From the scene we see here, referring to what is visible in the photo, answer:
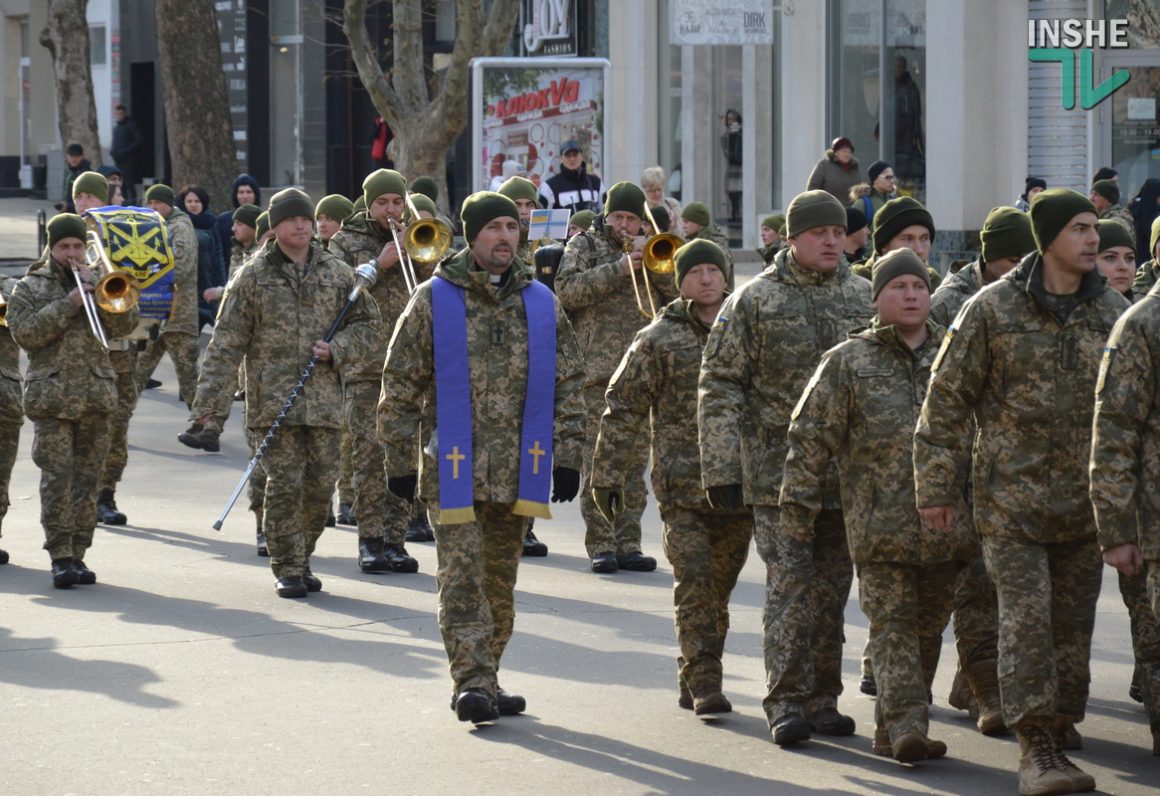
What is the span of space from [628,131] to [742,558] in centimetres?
2196

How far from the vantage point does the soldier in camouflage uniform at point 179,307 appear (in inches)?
656

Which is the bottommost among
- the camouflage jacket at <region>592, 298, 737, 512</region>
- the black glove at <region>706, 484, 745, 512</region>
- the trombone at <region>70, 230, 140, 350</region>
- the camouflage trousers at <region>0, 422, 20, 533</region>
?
the camouflage trousers at <region>0, 422, 20, 533</region>

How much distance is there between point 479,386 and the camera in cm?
802

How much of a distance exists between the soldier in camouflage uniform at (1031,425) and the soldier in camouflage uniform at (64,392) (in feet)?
18.7

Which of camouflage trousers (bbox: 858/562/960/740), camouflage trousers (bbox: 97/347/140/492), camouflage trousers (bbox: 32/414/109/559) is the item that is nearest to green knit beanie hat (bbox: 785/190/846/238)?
camouflage trousers (bbox: 858/562/960/740)

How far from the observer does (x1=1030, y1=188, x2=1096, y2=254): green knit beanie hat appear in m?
6.79

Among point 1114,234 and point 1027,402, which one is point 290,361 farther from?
point 1027,402

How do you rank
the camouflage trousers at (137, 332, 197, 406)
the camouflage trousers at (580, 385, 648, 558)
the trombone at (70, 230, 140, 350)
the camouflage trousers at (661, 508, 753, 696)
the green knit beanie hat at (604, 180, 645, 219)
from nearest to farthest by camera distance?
the camouflage trousers at (661, 508, 753, 696), the trombone at (70, 230, 140, 350), the camouflage trousers at (580, 385, 648, 558), the green knit beanie hat at (604, 180, 645, 219), the camouflage trousers at (137, 332, 197, 406)

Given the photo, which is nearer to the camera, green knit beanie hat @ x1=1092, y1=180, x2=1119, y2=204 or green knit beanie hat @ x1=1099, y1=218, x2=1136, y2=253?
green knit beanie hat @ x1=1099, y1=218, x2=1136, y2=253

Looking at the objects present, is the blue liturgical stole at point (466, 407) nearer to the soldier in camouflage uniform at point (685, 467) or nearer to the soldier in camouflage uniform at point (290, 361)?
the soldier in camouflage uniform at point (685, 467)

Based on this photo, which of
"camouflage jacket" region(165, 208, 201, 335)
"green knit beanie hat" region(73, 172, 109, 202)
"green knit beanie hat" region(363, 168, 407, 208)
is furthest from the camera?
"camouflage jacket" region(165, 208, 201, 335)

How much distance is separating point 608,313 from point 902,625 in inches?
201

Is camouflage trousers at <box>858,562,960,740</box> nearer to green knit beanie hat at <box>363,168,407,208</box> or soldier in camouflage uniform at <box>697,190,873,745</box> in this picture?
soldier in camouflage uniform at <box>697,190,873,745</box>

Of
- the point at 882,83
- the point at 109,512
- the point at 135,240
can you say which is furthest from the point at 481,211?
the point at 882,83
